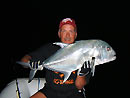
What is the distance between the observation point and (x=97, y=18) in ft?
96.7

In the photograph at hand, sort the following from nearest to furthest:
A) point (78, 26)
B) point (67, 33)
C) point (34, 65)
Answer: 1. point (34, 65)
2. point (67, 33)
3. point (78, 26)

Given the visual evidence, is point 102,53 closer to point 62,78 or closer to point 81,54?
point 81,54

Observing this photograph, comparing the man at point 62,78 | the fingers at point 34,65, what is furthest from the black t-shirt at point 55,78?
the fingers at point 34,65

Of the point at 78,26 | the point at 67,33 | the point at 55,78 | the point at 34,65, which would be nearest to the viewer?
the point at 34,65

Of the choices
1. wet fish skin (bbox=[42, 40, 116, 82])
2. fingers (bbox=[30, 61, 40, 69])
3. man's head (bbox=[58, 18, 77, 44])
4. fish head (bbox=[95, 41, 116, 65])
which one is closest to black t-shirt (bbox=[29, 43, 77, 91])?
fingers (bbox=[30, 61, 40, 69])

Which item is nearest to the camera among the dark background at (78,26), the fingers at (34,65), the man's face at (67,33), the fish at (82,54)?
the fish at (82,54)

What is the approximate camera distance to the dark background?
695 cm

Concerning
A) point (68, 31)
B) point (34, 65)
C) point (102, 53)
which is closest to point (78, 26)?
point (68, 31)

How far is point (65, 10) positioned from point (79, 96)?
3234 cm

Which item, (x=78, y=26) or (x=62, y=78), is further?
(x=78, y=26)

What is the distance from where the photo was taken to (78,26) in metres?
23.2

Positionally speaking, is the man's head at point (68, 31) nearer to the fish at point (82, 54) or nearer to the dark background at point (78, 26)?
the fish at point (82, 54)

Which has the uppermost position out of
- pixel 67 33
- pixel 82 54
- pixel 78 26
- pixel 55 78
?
pixel 78 26

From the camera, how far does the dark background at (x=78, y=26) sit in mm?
6952
